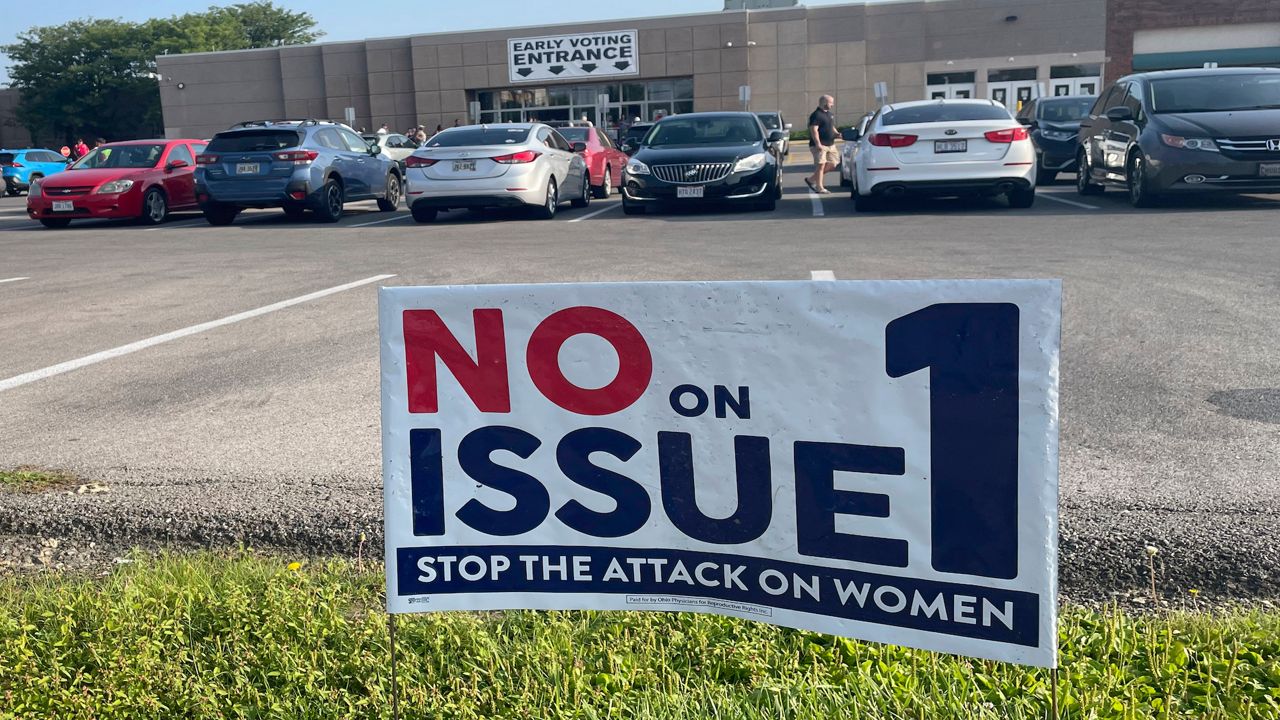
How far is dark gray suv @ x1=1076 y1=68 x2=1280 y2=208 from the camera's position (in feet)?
42.2

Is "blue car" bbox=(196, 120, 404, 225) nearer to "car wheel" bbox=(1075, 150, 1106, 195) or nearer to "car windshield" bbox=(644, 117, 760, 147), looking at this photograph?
"car windshield" bbox=(644, 117, 760, 147)

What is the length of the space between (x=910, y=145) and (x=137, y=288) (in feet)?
28.8

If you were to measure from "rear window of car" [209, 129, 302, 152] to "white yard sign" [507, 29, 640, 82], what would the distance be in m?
38.7

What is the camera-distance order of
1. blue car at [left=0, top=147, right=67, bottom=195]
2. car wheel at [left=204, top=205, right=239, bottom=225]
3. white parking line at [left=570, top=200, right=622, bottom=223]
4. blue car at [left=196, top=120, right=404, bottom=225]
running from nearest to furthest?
white parking line at [left=570, top=200, right=622, bottom=223]
blue car at [left=196, top=120, right=404, bottom=225]
car wheel at [left=204, top=205, right=239, bottom=225]
blue car at [left=0, top=147, right=67, bottom=195]

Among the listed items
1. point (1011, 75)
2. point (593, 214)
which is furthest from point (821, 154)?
point (1011, 75)

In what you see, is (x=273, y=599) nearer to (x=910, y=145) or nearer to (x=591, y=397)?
(x=591, y=397)

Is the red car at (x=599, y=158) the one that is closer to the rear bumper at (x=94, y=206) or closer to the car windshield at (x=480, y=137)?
the car windshield at (x=480, y=137)

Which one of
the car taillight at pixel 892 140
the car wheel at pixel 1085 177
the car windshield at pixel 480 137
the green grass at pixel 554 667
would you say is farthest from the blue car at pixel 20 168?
the green grass at pixel 554 667

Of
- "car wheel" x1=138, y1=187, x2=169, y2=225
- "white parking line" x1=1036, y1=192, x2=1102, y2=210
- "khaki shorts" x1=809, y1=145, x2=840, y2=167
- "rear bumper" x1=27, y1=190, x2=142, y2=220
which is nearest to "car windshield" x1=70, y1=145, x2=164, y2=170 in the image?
"car wheel" x1=138, y1=187, x2=169, y2=225

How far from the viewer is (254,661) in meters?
2.83

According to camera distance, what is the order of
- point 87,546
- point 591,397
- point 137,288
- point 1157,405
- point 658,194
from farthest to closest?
point 658,194, point 137,288, point 1157,405, point 87,546, point 591,397

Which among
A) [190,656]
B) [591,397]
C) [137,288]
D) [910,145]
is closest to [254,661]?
[190,656]

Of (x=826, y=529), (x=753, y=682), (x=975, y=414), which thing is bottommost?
(x=753, y=682)

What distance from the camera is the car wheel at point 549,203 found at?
635 inches
